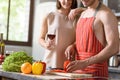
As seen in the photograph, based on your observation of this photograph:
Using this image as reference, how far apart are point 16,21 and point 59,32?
2653 millimetres

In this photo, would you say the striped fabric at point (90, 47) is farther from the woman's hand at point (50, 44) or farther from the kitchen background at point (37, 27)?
the kitchen background at point (37, 27)

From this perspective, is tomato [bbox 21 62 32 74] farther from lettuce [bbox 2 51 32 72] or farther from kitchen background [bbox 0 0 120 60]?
kitchen background [bbox 0 0 120 60]

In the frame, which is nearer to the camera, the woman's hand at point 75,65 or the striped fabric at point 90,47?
the woman's hand at point 75,65

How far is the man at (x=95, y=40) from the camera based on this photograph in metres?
1.69

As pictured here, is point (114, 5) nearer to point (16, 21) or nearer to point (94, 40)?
point (94, 40)

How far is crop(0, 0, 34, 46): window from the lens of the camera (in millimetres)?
4629

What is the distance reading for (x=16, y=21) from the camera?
4.76 meters

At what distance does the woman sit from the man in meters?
0.31

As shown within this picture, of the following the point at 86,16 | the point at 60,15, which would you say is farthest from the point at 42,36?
the point at 86,16

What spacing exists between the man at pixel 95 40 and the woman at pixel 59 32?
1.01 feet

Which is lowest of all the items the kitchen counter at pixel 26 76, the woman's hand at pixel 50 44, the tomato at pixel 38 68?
the kitchen counter at pixel 26 76

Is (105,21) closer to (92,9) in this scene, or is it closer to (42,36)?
(92,9)

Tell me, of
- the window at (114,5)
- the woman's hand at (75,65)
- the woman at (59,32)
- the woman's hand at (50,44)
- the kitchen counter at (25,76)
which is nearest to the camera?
the kitchen counter at (25,76)

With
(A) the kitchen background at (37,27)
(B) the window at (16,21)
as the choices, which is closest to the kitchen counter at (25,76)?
(A) the kitchen background at (37,27)
